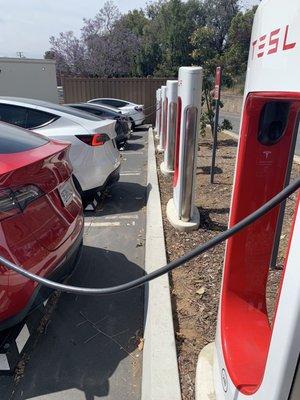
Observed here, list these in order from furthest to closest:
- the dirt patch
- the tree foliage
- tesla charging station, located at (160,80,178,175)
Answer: the tree foliage
tesla charging station, located at (160,80,178,175)
the dirt patch

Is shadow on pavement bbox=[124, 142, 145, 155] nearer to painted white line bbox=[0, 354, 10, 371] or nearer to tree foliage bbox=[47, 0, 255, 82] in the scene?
painted white line bbox=[0, 354, 10, 371]

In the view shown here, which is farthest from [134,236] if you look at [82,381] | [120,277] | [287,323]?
[287,323]

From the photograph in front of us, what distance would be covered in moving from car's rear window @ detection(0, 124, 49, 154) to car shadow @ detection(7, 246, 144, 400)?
141cm

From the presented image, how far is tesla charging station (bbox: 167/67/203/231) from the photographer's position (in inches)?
173

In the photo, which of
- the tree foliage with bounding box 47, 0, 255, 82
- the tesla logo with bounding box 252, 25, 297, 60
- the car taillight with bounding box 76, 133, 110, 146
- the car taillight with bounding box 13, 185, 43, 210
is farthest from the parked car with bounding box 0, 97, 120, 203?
the tree foliage with bounding box 47, 0, 255, 82

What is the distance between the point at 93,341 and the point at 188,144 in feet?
8.45

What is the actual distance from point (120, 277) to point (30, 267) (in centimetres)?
145

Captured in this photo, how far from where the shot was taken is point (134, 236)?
15.8 feet

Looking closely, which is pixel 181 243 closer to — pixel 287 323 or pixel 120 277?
pixel 120 277

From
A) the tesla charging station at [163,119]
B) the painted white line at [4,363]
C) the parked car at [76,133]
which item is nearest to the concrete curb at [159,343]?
the painted white line at [4,363]

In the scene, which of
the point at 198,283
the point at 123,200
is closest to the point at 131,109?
the point at 123,200

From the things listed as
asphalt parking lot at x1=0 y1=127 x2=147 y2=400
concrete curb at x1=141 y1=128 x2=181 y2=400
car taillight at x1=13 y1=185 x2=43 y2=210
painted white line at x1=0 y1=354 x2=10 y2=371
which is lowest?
asphalt parking lot at x1=0 y1=127 x2=147 y2=400

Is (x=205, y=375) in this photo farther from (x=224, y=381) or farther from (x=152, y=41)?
(x=152, y=41)

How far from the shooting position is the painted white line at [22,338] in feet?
7.89
